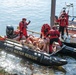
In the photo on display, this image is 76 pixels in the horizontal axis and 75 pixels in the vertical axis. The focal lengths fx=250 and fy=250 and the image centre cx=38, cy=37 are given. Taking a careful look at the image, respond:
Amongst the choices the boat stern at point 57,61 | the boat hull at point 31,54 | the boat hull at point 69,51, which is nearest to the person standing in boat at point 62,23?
the boat hull at point 69,51

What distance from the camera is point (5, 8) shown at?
3500cm

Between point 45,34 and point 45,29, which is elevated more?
point 45,29

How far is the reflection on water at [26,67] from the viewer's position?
1238cm

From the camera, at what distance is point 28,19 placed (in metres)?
28.0

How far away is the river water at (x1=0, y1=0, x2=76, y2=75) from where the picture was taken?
41.4ft

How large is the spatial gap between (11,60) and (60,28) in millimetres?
4053

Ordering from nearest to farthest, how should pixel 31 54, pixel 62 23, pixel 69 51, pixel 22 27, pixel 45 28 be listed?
pixel 45 28, pixel 31 54, pixel 69 51, pixel 22 27, pixel 62 23

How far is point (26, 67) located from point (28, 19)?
15.4 metres

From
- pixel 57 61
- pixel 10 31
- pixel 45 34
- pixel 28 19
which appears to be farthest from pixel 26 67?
pixel 28 19

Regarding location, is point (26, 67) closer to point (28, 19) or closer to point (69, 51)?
point (69, 51)

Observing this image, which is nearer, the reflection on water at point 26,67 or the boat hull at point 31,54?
the reflection on water at point 26,67

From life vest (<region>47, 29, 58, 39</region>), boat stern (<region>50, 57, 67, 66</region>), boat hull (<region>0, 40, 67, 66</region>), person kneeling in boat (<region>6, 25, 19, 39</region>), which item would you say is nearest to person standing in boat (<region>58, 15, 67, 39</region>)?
person kneeling in boat (<region>6, 25, 19, 39</region>)

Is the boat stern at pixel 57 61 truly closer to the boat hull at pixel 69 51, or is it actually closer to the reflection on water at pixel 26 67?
the reflection on water at pixel 26 67

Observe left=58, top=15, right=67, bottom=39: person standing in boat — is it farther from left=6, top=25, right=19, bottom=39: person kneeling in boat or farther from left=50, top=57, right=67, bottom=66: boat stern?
left=50, top=57, right=67, bottom=66: boat stern
